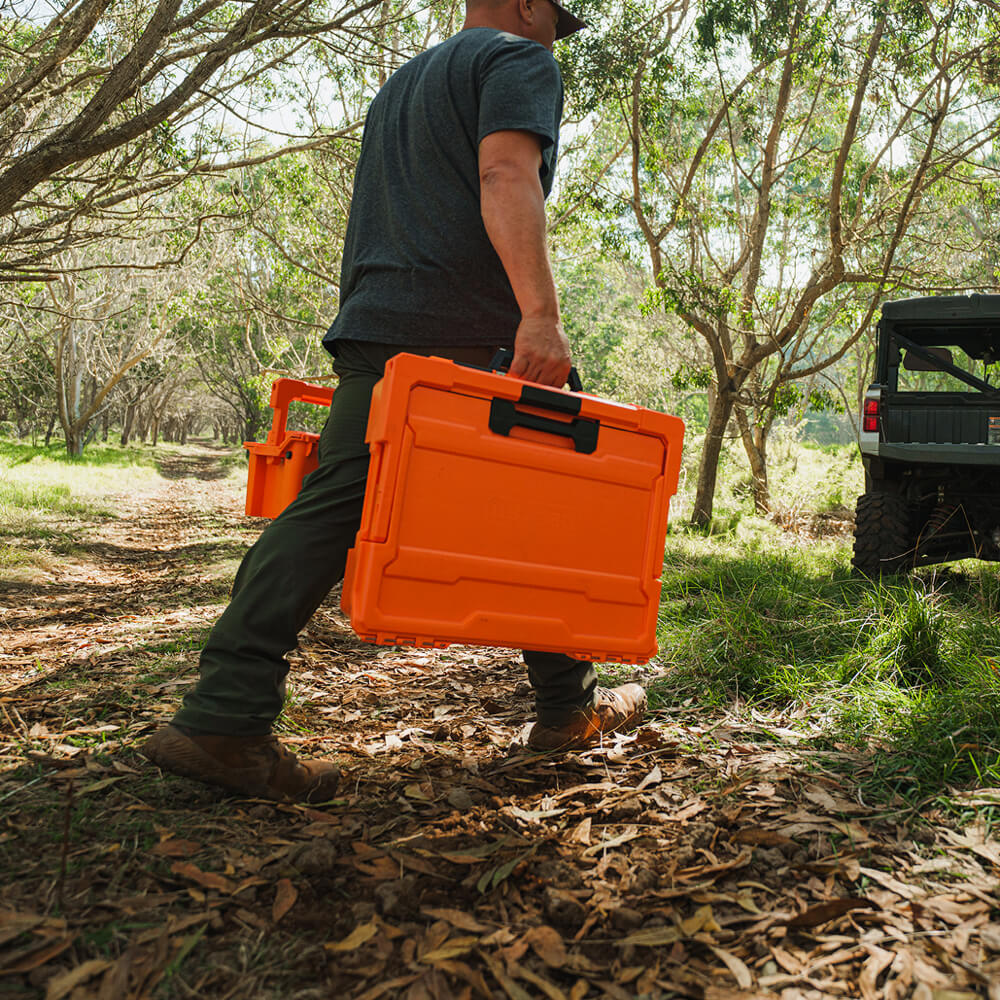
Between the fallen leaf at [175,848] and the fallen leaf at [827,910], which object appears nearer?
the fallen leaf at [827,910]

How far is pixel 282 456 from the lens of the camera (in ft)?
11.3

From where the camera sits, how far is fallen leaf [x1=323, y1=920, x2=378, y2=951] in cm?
154

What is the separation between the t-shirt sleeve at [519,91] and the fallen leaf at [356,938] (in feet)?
6.32

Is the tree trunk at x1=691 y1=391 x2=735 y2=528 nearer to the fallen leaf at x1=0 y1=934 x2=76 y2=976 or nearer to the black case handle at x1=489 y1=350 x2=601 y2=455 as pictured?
the black case handle at x1=489 y1=350 x2=601 y2=455

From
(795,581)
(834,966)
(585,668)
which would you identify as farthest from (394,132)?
(795,581)

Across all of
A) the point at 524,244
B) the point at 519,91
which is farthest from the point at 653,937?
the point at 519,91

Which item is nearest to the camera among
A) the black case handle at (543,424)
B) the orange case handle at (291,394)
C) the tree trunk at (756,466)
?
the black case handle at (543,424)

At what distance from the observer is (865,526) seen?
589 centimetres

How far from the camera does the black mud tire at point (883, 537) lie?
573 cm

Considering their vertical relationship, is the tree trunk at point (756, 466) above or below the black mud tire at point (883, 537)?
above

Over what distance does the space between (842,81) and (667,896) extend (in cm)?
1217

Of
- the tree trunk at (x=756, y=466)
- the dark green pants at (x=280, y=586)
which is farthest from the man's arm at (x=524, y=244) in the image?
the tree trunk at (x=756, y=466)

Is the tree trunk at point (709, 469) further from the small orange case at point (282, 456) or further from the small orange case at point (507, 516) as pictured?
the small orange case at point (507, 516)

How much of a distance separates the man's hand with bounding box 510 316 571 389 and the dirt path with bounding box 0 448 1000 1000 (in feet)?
3.91
